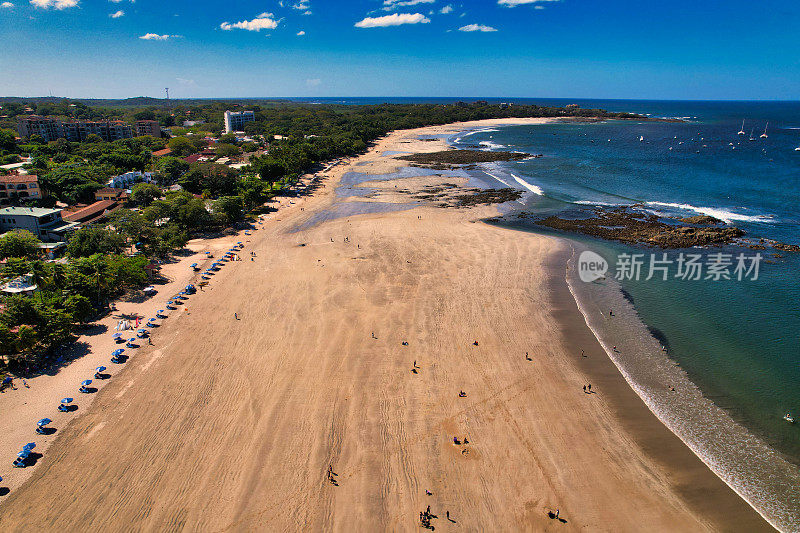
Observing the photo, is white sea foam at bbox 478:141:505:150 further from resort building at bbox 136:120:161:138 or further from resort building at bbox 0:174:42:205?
resort building at bbox 136:120:161:138

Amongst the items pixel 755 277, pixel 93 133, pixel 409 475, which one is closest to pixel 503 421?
pixel 409 475

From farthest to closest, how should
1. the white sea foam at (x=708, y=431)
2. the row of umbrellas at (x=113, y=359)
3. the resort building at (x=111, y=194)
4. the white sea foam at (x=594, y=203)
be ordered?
1. the white sea foam at (x=594, y=203)
2. the resort building at (x=111, y=194)
3. the row of umbrellas at (x=113, y=359)
4. the white sea foam at (x=708, y=431)

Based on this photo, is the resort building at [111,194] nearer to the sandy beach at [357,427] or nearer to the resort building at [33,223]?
the resort building at [33,223]

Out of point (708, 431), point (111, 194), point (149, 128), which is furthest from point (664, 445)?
Answer: point (149, 128)

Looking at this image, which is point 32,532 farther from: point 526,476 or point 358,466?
point 526,476

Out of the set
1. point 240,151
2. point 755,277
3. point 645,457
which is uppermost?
point 240,151

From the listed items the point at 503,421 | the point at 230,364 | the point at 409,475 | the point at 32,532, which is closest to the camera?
the point at 32,532

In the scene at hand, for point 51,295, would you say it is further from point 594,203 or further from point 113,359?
point 594,203

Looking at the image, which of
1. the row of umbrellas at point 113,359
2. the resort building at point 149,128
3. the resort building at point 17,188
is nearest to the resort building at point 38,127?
the resort building at point 149,128
